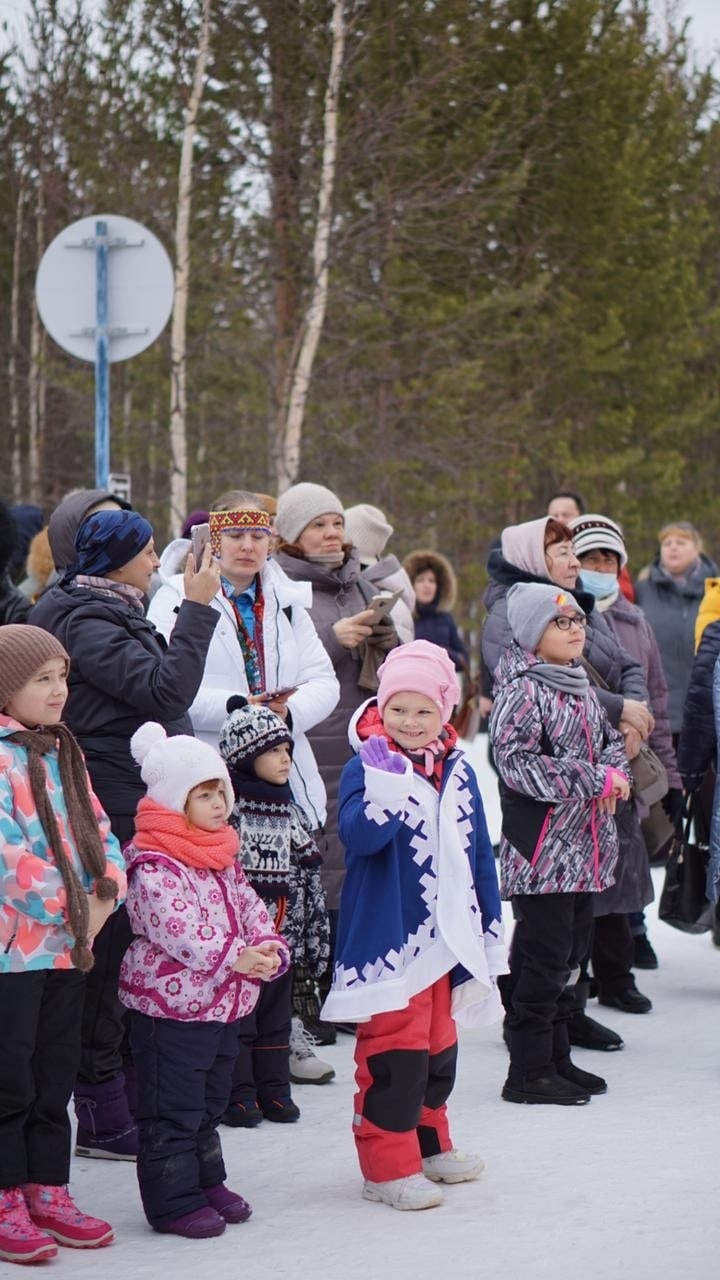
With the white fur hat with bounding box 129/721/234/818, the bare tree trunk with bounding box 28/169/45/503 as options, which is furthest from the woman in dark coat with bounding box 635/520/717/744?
the bare tree trunk with bounding box 28/169/45/503

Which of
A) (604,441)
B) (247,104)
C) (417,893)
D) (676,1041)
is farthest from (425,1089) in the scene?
(604,441)

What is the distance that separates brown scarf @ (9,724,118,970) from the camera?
4.29 meters

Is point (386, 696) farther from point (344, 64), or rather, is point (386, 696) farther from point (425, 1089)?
point (344, 64)

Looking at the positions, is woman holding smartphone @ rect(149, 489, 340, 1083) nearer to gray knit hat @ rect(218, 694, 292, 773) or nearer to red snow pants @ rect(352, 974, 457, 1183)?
gray knit hat @ rect(218, 694, 292, 773)

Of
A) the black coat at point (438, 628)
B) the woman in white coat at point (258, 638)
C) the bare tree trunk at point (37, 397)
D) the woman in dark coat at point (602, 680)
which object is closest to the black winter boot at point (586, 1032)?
the woman in dark coat at point (602, 680)

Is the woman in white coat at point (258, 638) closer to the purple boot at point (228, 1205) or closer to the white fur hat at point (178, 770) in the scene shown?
the white fur hat at point (178, 770)

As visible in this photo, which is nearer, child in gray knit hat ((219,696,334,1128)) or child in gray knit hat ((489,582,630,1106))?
→ child in gray knit hat ((219,696,334,1128))

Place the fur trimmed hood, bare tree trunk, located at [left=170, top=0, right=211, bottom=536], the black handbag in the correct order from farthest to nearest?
1. bare tree trunk, located at [left=170, top=0, right=211, bottom=536]
2. the fur trimmed hood
3. the black handbag

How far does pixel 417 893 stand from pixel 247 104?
15070 millimetres

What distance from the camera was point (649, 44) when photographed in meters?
24.7

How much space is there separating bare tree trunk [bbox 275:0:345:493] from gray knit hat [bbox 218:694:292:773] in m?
11.5

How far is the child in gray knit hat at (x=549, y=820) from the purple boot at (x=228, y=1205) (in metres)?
1.47

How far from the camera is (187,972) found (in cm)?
447

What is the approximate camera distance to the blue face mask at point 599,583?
7.59 metres
